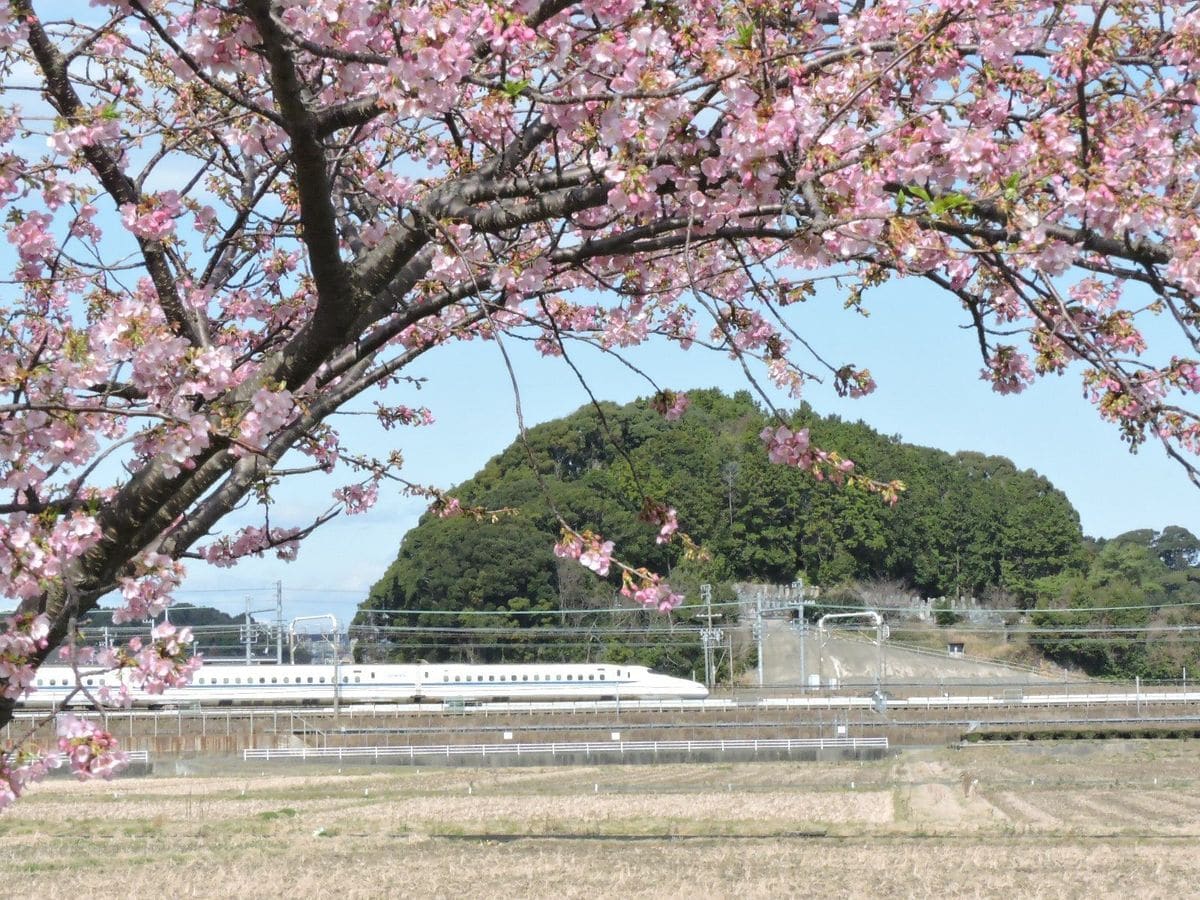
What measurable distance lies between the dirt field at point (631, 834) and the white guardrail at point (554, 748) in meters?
3.20

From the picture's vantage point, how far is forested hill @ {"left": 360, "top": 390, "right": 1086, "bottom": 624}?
53.7 metres

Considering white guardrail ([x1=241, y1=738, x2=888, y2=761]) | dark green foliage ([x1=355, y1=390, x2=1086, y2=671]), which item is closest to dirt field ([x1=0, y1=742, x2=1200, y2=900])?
white guardrail ([x1=241, y1=738, x2=888, y2=761])

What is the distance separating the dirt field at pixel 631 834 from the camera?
10.7 metres

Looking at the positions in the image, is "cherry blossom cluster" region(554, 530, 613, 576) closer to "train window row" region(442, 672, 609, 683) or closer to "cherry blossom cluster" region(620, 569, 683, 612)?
"cherry blossom cluster" region(620, 569, 683, 612)

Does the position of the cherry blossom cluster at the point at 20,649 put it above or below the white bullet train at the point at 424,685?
above

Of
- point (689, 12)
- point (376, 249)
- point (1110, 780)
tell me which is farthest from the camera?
point (1110, 780)

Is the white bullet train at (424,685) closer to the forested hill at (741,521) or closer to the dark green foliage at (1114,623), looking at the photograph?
the forested hill at (741,521)

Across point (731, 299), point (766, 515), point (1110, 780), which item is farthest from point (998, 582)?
point (731, 299)

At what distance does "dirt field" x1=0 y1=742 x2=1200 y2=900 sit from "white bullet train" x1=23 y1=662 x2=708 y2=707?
53.2ft

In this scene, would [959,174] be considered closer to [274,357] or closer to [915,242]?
[915,242]

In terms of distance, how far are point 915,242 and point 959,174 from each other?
1.64ft

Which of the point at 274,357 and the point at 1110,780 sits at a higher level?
the point at 274,357

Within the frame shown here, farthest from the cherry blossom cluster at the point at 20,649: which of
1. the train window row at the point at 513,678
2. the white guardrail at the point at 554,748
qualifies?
the train window row at the point at 513,678

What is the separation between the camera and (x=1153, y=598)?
218 ft
